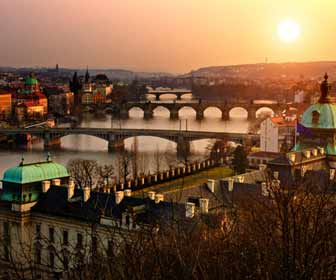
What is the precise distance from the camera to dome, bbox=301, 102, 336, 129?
1403cm

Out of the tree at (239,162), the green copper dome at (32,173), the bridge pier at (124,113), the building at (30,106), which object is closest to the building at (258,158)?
the tree at (239,162)

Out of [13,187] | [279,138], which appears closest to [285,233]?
[13,187]

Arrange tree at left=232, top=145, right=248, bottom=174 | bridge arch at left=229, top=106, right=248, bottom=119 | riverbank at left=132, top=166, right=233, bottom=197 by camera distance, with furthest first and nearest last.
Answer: bridge arch at left=229, top=106, right=248, bottom=119, tree at left=232, top=145, right=248, bottom=174, riverbank at left=132, top=166, right=233, bottom=197

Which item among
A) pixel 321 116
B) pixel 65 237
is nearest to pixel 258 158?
pixel 321 116

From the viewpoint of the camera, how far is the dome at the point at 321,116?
14.0m

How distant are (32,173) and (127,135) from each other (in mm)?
18114

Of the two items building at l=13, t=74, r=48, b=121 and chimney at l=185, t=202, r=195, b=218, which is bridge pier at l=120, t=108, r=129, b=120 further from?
chimney at l=185, t=202, r=195, b=218

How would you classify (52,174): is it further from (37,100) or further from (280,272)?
(37,100)

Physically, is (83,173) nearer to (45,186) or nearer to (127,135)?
(45,186)

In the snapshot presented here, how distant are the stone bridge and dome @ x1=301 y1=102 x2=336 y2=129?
11.6 metres

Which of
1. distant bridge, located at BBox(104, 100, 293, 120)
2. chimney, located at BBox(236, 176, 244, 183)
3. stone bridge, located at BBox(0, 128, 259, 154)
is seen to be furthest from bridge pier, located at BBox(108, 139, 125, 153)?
distant bridge, located at BBox(104, 100, 293, 120)

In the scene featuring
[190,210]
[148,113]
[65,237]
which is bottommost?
[148,113]

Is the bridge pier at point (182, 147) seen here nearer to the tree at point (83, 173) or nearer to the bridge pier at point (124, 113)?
the tree at point (83, 173)

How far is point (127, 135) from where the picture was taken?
2859 centimetres
